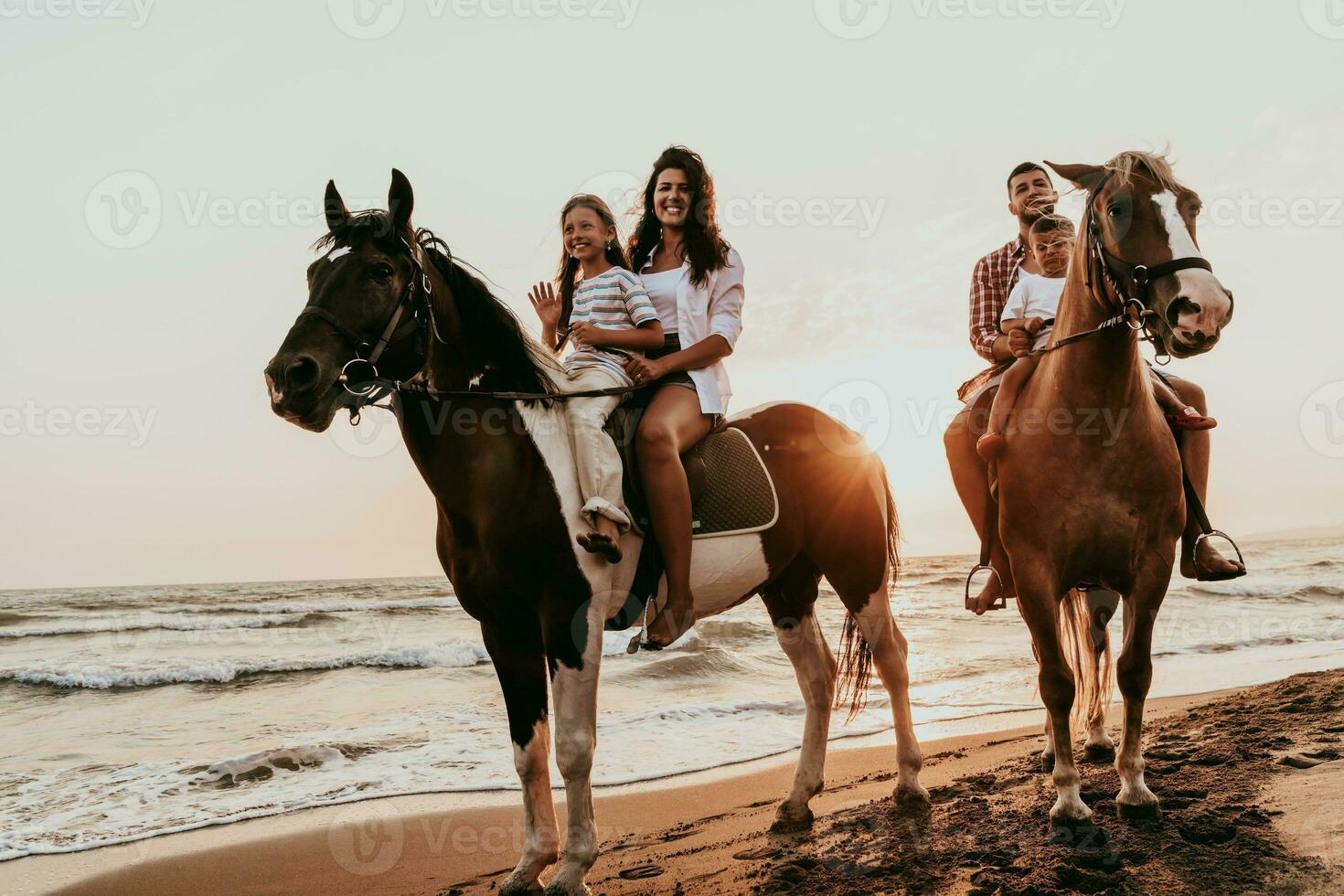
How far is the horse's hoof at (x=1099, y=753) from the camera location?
507cm

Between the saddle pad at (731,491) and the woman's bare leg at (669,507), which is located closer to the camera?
the woman's bare leg at (669,507)

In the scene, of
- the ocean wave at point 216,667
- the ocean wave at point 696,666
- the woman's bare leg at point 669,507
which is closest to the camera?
the woman's bare leg at point 669,507

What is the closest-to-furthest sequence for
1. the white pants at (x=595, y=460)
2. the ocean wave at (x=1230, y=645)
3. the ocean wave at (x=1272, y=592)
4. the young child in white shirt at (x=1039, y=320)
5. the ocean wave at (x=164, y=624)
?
the white pants at (x=595, y=460)
the young child in white shirt at (x=1039, y=320)
the ocean wave at (x=1230, y=645)
the ocean wave at (x=1272, y=592)
the ocean wave at (x=164, y=624)

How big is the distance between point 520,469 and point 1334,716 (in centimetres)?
490

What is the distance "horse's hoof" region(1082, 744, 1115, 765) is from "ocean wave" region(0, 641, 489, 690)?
845 centimetres

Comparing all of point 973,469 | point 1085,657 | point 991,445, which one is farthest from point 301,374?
point 1085,657

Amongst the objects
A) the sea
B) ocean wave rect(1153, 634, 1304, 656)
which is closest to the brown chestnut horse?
the sea

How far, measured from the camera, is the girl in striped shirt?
3525mm

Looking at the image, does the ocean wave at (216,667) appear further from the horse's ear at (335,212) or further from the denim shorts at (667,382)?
the horse's ear at (335,212)

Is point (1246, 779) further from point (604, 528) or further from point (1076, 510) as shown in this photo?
point (604, 528)

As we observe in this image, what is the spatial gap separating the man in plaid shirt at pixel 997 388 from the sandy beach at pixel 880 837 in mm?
989

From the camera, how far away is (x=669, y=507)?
3646 millimetres

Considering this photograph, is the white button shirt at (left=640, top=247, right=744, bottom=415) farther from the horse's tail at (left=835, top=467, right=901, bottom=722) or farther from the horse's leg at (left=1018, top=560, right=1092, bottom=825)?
the horse's leg at (left=1018, top=560, right=1092, bottom=825)

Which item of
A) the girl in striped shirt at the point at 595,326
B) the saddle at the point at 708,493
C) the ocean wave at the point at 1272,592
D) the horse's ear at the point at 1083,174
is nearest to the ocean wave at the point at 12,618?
the girl in striped shirt at the point at 595,326
